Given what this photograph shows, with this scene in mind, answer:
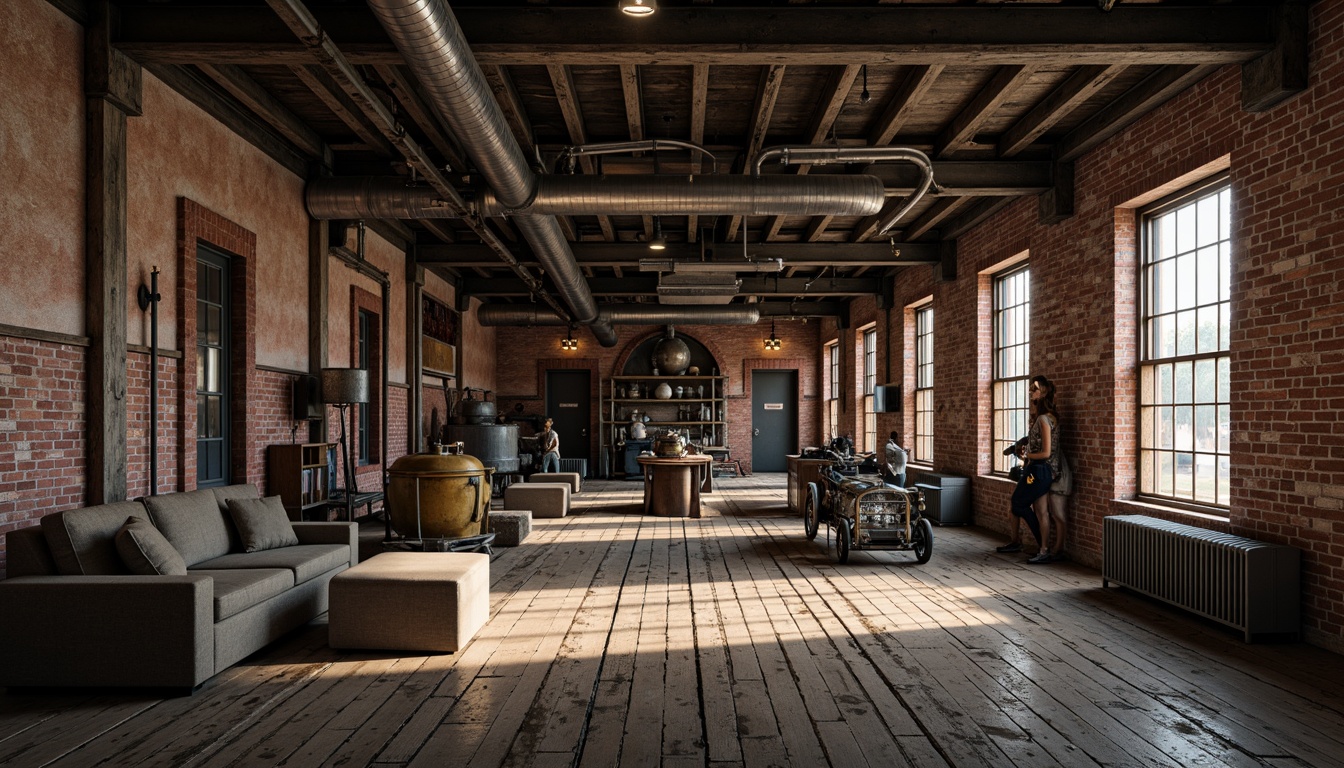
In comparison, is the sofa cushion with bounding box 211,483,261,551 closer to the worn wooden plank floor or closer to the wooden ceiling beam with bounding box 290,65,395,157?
the worn wooden plank floor

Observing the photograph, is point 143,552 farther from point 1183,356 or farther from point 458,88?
point 1183,356

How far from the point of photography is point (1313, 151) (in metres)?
4.90

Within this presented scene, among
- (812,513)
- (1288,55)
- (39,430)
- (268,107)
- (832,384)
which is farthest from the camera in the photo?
(832,384)

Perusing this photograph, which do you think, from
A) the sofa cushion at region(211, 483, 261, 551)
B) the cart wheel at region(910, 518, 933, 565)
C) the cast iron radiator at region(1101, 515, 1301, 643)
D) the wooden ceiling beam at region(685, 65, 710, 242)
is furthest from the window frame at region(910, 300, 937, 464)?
the sofa cushion at region(211, 483, 261, 551)

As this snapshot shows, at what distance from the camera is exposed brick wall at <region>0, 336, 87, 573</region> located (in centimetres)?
452

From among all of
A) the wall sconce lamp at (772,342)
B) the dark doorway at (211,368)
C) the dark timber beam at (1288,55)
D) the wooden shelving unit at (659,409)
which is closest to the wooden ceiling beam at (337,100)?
the dark doorway at (211,368)

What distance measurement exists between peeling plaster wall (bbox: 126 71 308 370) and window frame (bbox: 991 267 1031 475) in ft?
24.7

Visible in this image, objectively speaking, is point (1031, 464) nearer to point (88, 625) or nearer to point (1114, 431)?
point (1114, 431)

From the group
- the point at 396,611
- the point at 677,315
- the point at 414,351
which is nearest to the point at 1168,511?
the point at 396,611

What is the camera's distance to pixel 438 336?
13.4 meters

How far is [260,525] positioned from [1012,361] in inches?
311

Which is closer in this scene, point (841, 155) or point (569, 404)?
point (841, 155)

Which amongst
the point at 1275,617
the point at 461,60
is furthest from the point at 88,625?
the point at 1275,617

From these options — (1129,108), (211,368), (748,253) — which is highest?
(1129,108)
